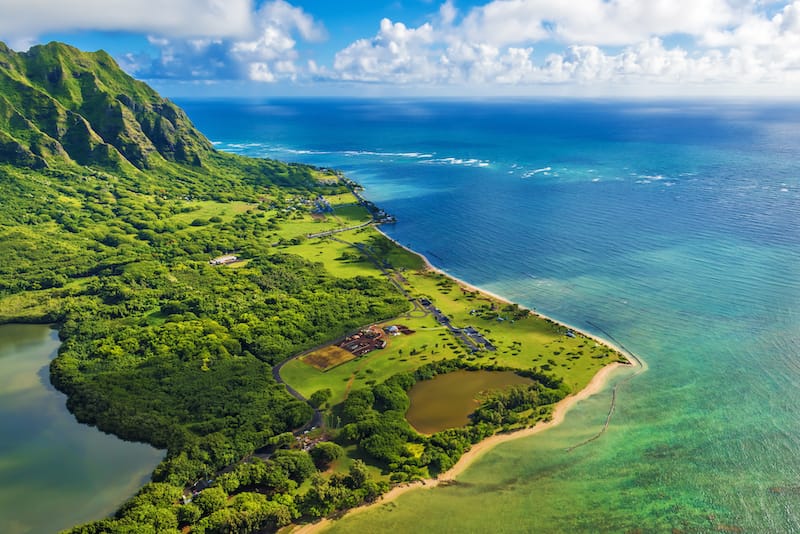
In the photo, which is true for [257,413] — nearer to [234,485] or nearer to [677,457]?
[234,485]

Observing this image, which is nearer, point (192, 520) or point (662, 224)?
point (192, 520)

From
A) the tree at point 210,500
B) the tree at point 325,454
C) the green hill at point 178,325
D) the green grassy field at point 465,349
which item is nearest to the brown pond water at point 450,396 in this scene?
the green grassy field at point 465,349

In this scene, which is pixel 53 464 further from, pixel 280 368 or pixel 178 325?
pixel 178 325

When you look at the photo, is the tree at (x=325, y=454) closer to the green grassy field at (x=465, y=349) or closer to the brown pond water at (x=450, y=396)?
the green grassy field at (x=465, y=349)

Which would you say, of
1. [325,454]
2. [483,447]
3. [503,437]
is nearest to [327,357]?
[325,454]

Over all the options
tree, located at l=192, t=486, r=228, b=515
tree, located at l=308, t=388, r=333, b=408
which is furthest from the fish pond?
tree, located at l=308, t=388, r=333, b=408

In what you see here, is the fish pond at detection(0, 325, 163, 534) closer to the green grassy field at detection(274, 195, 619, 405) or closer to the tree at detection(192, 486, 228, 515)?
the tree at detection(192, 486, 228, 515)

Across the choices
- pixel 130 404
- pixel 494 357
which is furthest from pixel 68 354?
pixel 494 357
